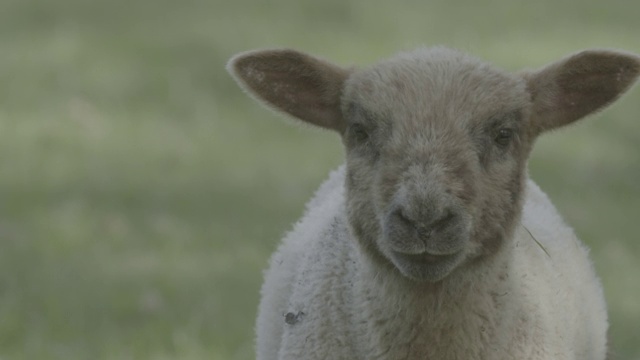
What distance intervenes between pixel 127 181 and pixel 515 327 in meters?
6.99

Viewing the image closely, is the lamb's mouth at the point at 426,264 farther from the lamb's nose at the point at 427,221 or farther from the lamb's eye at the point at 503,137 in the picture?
the lamb's eye at the point at 503,137

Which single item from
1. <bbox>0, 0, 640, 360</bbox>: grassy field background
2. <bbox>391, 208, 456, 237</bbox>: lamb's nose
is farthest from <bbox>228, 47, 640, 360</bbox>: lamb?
<bbox>0, 0, 640, 360</bbox>: grassy field background

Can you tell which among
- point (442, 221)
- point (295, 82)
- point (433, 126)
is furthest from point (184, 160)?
point (442, 221)

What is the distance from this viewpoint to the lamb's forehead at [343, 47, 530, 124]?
6.02m

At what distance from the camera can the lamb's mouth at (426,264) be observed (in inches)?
229

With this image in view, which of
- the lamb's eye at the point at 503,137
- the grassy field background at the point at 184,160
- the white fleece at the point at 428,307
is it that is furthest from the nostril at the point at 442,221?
the grassy field background at the point at 184,160

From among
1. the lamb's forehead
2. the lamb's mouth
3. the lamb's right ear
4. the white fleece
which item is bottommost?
the white fleece

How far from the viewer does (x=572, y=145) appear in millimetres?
14336

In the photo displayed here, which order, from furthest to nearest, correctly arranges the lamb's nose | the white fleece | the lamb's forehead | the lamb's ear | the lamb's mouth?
the lamb's ear < the white fleece < the lamb's forehead < the lamb's mouth < the lamb's nose

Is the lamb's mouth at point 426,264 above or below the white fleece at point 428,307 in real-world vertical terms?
above

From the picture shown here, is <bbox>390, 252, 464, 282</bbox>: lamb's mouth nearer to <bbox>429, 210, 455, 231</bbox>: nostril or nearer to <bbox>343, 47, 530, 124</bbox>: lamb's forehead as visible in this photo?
<bbox>429, 210, 455, 231</bbox>: nostril

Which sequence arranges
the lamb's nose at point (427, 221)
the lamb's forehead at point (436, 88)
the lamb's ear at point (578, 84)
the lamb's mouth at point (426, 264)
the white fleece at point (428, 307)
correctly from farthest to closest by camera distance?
the lamb's ear at point (578, 84) → the white fleece at point (428, 307) → the lamb's forehead at point (436, 88) → the lamb's mouth at point (426, 264) → the lamb's nose at point (427, 221)

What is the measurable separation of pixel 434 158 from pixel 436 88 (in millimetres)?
334

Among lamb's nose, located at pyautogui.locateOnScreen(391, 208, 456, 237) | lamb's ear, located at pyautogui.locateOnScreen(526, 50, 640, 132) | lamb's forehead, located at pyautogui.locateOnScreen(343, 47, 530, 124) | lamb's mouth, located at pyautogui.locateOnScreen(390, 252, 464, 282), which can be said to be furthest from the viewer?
lamb's ear, located at pyautogui.locateOnScreen(526, 50, 640, 132)
